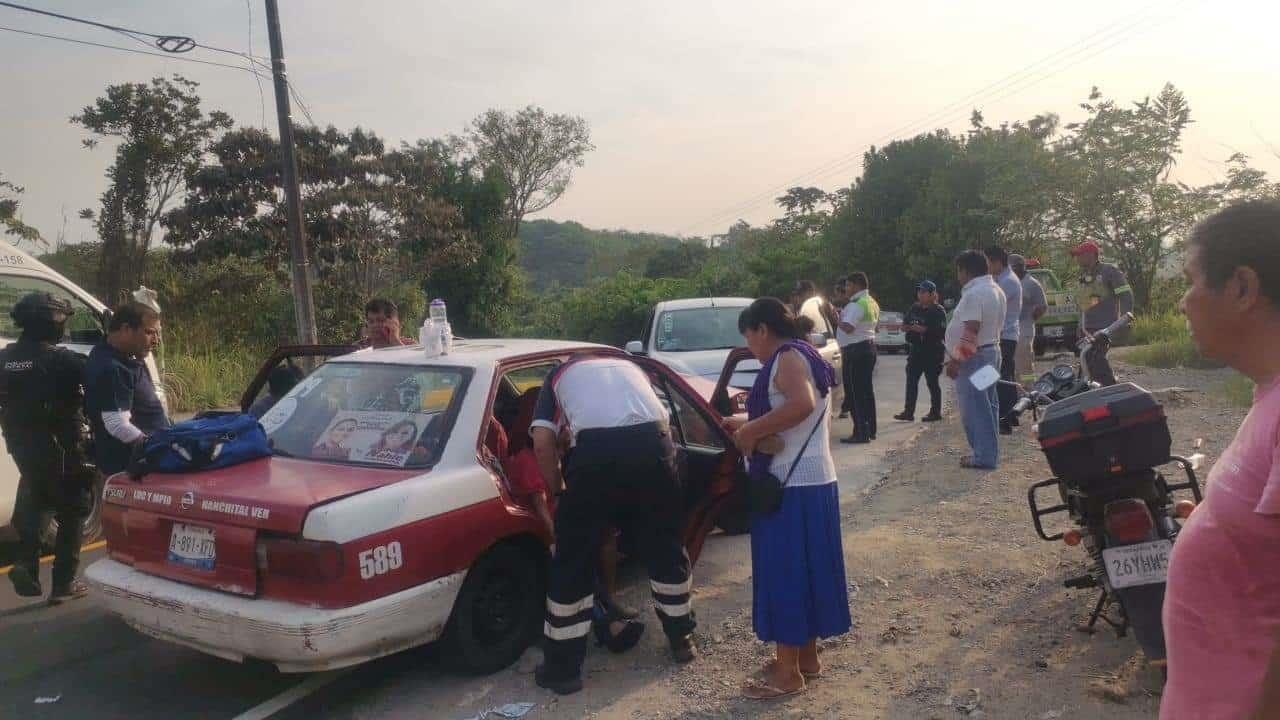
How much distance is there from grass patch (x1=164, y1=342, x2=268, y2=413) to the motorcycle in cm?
1294

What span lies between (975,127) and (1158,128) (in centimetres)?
1290

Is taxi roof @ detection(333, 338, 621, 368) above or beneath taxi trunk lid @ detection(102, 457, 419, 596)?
above

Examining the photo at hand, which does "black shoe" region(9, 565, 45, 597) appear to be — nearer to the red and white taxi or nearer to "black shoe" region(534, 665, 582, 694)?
the red and white taxi

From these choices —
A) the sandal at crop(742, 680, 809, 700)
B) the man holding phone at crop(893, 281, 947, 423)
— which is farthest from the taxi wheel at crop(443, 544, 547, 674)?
the man holding phone at crop(893, 281, 947, 423)

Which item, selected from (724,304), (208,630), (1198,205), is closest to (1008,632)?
(208,630)

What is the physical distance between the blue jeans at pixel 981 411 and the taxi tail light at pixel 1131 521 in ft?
12.2

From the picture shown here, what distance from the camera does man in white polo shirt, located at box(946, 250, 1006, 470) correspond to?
22.9 ft

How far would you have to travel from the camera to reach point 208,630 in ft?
11.7

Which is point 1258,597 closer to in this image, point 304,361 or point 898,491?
point 898,491

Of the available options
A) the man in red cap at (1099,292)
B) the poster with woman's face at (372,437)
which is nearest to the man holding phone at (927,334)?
the man in red cap at (1099,292)

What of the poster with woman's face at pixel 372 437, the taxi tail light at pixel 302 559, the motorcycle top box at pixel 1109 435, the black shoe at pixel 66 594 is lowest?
the black shoe at pixel 66 594

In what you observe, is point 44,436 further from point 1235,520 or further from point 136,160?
point 136,160

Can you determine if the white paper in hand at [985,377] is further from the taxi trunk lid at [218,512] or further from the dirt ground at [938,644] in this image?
the taxi trunk lid at [218,512]

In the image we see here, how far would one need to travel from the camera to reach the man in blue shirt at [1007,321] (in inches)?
319
